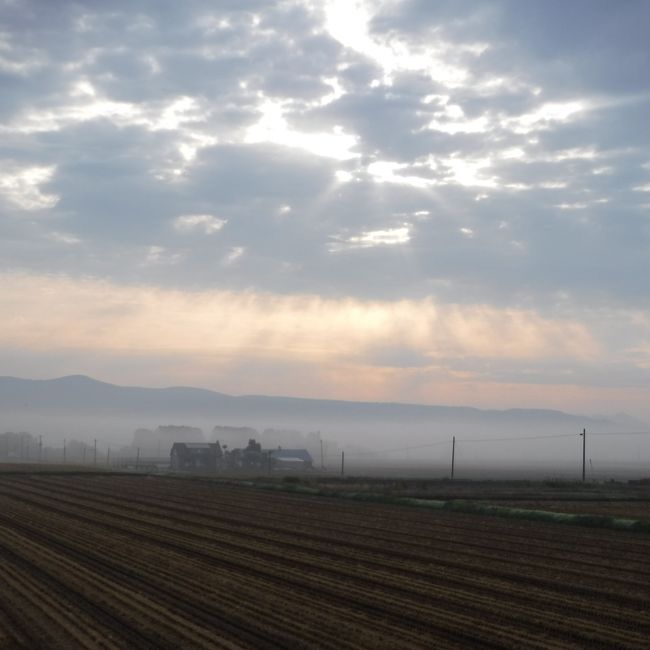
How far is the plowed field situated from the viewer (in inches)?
599

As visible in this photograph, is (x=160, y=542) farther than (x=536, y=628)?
Yes

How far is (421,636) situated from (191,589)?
20.3 ft

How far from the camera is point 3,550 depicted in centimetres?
2600

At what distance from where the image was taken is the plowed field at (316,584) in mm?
15219

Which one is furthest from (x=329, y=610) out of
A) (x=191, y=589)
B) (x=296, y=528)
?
(x=296, y=528)

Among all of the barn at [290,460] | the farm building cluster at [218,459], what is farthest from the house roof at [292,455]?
the farm building cluster at [218,459]

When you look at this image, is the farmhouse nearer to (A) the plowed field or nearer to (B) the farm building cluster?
(B) the farm building cluster

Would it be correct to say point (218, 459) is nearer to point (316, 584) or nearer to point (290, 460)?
point (290, 460)

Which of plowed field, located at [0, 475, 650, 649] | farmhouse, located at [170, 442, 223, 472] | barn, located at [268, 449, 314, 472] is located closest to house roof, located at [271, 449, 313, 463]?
barn, located at [268, 449, 314, 472]

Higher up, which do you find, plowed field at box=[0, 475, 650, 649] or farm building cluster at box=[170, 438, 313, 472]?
plowed field at box=[0, 475, 650, 649]

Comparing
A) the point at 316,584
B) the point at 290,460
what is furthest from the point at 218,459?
the point at 316,584

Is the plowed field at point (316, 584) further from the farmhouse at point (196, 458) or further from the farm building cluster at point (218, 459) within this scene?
the farm building cluster at point (218, 459)

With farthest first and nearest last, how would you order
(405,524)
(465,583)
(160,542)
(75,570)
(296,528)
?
(405,524), (296,528), (160,542), (75,570), (465,583)

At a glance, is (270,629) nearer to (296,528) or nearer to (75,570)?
(75,570)
